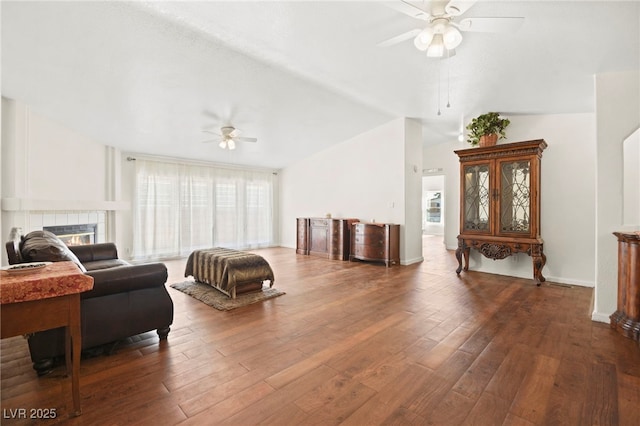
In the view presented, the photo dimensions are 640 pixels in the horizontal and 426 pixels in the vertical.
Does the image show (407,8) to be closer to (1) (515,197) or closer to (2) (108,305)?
(2) (108,305)

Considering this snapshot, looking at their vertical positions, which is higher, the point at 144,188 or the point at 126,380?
the point at 144,188

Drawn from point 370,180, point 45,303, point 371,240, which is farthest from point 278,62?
point 371,240

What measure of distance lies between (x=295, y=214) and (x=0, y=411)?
6.52 metres

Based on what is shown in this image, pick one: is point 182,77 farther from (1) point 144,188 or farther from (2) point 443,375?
(2) point 443,375

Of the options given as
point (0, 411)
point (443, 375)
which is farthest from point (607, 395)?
point (0, 411)

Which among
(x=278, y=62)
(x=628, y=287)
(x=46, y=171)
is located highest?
(x=278, y=62)

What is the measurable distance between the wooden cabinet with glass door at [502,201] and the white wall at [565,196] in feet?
0.98

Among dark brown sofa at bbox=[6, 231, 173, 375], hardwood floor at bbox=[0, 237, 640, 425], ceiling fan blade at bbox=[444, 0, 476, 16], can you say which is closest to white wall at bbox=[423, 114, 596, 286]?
hardwood floor at bbox=[0, 237, 640, 425]

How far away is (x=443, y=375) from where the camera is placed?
187 centimetres

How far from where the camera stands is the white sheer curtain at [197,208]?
601 cm

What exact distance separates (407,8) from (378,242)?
4064 millimetres

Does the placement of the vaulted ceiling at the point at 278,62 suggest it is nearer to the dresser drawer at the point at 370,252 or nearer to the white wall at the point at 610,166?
the white wall at the point at 610,166

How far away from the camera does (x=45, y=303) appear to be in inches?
55.9

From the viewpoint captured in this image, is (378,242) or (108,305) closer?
(108,305)
